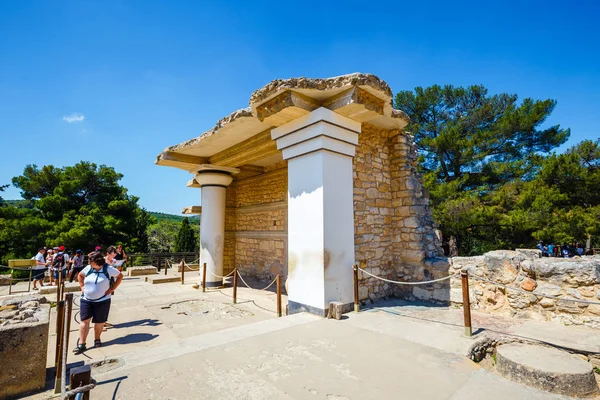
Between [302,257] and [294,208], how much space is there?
0.87 metres

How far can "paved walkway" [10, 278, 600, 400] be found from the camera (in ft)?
8.03

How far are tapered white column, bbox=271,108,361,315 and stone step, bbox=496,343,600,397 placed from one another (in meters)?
2.36

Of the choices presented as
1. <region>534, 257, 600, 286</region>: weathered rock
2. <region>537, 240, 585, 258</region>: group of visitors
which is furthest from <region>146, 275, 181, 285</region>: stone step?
<region>537, 240, 585, 258</region>: group of visitors

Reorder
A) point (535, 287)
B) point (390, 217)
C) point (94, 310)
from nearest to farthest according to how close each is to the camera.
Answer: point (94, 310)
point (535, 287)
point (390, 217)

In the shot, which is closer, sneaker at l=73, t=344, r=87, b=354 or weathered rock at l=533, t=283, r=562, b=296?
sneaker at l=73, t=344, r=87, b=354

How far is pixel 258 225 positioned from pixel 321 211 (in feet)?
17.2

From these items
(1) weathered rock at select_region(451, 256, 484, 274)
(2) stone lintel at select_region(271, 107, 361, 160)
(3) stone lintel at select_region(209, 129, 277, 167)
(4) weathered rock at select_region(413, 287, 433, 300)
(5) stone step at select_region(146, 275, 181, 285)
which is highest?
(3) stone lintel at select_region(209, 129, 277, 167)

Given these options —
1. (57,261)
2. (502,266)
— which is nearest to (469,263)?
(502,266)

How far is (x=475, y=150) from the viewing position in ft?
54.1

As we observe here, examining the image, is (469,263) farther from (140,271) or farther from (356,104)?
(140,271)

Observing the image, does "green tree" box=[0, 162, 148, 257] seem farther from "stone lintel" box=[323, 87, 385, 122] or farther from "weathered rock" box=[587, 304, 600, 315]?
"weathered rock" box=[587, 304, 600, 315]

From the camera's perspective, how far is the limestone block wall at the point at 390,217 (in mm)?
5594

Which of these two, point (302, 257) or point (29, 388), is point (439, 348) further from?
point (29, 388)

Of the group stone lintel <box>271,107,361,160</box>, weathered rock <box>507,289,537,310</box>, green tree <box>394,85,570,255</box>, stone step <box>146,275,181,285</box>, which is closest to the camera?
weathered rock <box>507,289,537,310</box>
